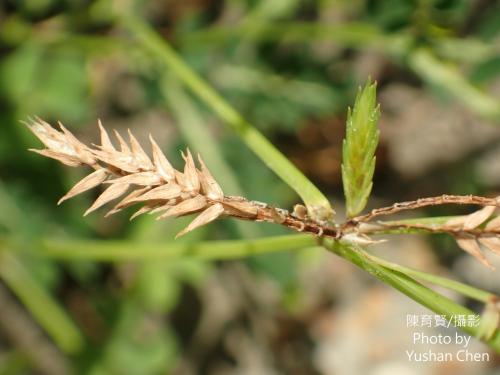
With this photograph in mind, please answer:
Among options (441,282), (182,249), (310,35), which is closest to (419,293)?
(441,282)

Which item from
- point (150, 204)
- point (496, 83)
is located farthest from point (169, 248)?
point (496, 83)

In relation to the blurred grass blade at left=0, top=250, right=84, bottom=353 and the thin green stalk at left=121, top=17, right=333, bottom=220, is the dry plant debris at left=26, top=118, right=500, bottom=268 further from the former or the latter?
the blurred grass blade at left=0, top=250, right=84, bottom=353

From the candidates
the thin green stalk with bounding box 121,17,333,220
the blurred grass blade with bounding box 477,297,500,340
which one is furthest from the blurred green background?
the blurred grass blade with bounding box 477,297,500,340

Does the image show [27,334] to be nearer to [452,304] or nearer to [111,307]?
[111,307]

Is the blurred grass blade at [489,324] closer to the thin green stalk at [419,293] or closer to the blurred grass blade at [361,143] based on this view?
the thin green stalk at [419,293]

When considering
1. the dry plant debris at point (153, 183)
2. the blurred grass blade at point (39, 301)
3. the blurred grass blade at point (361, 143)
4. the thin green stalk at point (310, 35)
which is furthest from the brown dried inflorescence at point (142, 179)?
the blurred grass blade at point (39, 301)

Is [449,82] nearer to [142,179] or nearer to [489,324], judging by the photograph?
[489,324]
